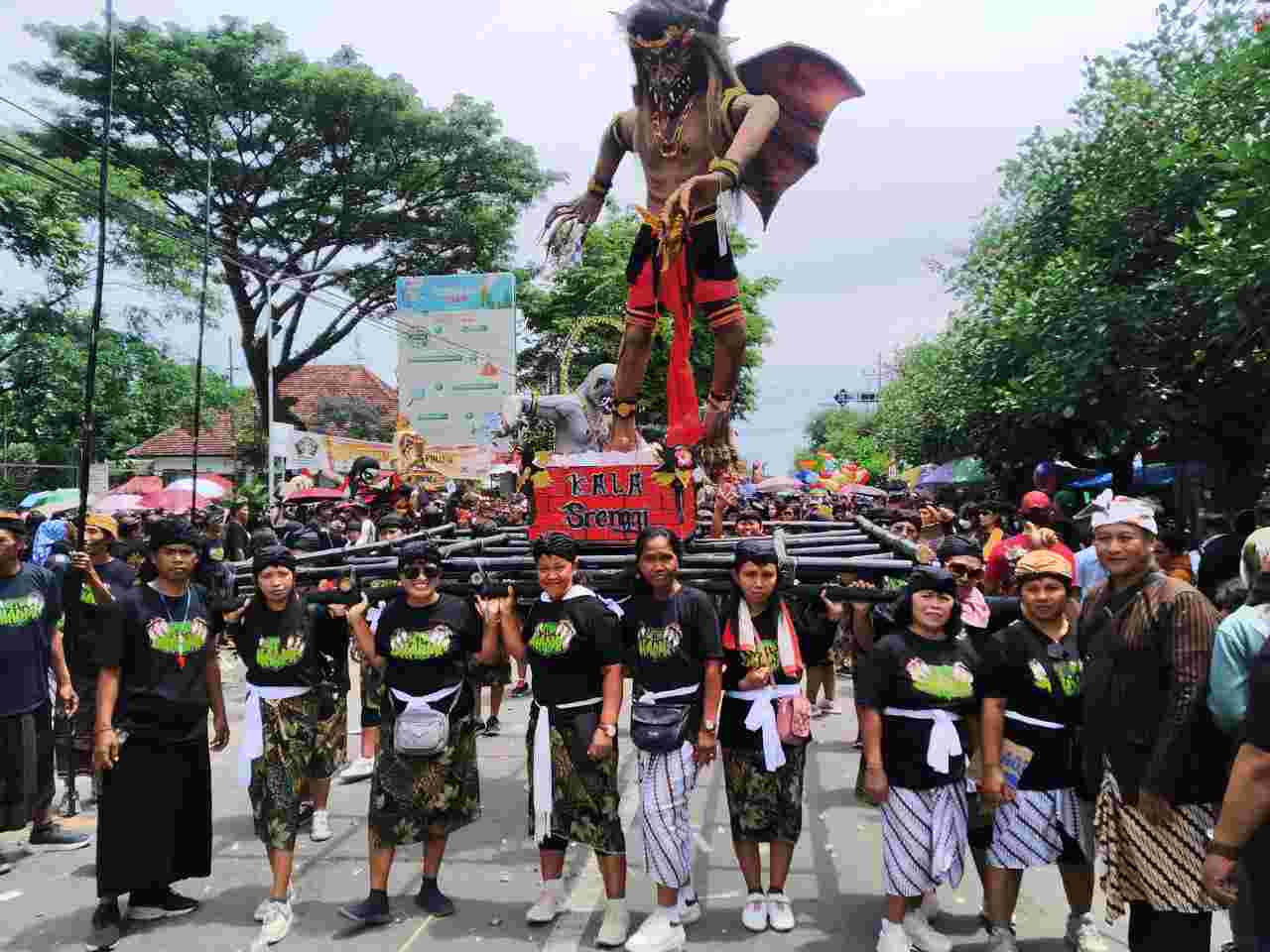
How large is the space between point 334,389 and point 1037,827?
117ft

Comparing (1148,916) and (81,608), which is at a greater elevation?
(81,608)

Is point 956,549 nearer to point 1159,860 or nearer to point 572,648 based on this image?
point 1159,860

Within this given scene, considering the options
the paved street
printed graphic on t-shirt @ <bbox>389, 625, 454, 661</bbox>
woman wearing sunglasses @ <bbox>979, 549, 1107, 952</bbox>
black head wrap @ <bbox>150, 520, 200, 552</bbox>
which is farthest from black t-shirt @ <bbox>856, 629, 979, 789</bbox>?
black head wrap @ <bbox>150, 520, 200, 552</bbox>

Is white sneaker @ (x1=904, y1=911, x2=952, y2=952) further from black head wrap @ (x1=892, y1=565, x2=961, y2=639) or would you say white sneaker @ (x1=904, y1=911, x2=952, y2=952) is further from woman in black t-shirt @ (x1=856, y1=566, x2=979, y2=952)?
black head wrap @ (x1=892, y1=565, x2=961, y2=639)

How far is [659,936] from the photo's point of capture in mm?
4109

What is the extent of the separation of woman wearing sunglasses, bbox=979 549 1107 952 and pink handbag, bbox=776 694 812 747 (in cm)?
78

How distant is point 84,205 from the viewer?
15633mm

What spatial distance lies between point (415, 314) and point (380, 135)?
4.60 meters

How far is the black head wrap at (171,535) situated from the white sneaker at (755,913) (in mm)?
3040

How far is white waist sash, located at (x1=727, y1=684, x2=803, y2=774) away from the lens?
4.29m

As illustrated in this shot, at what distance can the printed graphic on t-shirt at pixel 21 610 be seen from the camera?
4.98 meters

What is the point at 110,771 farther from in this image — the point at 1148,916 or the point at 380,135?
the point at 380,135

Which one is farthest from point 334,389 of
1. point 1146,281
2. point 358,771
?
point 358,771

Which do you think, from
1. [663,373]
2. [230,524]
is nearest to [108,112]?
[230,524]
